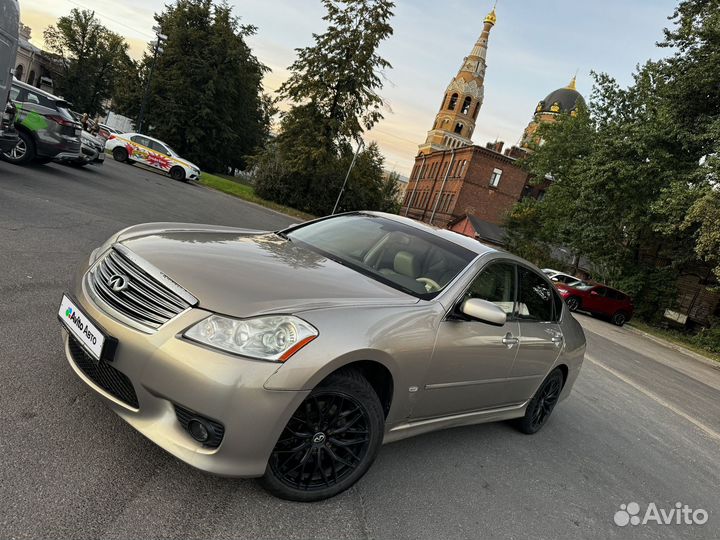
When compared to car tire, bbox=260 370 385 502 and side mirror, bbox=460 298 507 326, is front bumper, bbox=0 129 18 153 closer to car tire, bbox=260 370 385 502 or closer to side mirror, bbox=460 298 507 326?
car tire, bbox=260 370 385 502

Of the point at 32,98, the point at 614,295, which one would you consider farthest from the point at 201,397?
the point at 614,295

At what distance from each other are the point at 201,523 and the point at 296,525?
1.50 feet

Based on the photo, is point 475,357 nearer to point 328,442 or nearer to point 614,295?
point 328,442

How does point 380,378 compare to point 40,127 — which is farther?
point 40,127

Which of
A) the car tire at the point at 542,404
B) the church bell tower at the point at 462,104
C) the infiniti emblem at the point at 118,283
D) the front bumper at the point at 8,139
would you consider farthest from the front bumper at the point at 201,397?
the church bell tower at the point at 462,104

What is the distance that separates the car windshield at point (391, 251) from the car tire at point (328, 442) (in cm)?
86

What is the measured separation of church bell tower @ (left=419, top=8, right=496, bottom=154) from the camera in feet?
269

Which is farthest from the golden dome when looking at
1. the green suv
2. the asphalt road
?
the asphalt road

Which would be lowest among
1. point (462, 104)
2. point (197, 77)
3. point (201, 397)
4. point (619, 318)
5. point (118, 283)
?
point (619, 318)

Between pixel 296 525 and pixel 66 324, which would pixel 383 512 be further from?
pixel 66 324

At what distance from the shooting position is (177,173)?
24.7 m

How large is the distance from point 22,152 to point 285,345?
12.3 metres

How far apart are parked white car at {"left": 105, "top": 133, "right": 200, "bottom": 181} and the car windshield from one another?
22.3 m

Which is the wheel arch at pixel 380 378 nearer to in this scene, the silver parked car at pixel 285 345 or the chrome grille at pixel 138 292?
the silver parked car at pixel 285 345
